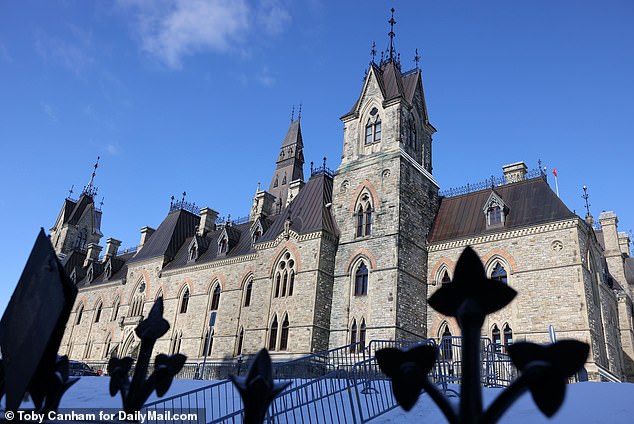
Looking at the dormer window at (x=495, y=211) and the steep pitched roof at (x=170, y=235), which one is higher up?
the steep pitched roof at (x=170, y=235)

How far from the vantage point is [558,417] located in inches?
291

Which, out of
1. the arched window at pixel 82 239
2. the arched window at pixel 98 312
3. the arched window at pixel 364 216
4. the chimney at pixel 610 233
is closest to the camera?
the arched window at pixel 364 216

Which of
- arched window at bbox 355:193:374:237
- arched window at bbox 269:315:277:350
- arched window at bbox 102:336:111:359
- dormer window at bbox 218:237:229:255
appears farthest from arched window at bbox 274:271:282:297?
arched window at bbox 102:336:111:359

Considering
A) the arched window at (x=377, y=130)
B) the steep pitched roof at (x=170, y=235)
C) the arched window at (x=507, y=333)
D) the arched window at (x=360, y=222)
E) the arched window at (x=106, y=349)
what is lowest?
the arched window at (x=106, y=349)

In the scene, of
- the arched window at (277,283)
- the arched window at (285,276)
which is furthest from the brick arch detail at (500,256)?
the arched window at (277,283)

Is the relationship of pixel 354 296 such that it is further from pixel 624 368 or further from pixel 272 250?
pixel 624 368

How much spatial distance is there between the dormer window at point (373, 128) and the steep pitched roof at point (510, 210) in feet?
17.5

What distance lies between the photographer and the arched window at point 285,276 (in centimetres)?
2411

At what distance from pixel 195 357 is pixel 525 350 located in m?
29.0

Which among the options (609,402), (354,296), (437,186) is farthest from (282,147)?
(609,402)

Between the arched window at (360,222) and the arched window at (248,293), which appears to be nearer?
the arched window at (360,222)

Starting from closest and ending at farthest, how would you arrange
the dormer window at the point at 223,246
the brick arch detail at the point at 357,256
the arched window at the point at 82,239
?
the brick arch detail at the point at 357,256 → the dormer window at the point at 223,246 → the arched window at the point at 82,239

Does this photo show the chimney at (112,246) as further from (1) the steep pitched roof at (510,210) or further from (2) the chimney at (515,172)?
(2) the chimney at (515,172)

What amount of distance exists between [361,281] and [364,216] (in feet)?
11.1
